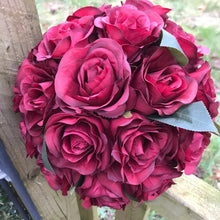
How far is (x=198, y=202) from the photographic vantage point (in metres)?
0.68

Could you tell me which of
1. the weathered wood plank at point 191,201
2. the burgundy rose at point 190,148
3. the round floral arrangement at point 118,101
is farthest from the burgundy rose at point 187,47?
the weathered wood plank at point 191,201

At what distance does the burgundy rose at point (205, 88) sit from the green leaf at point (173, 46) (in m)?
0.04

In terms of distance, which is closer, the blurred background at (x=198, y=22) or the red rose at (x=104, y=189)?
the red rose at (x=104, y=189)

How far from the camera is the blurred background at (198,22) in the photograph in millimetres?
1453

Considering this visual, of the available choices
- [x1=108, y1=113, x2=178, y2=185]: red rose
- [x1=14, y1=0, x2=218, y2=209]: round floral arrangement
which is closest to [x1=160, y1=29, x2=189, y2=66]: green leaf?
[x1=14, y1=0, x2=218, y2=209]: round floral arrangement

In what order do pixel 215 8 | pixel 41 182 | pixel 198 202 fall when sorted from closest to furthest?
pixel 198 202 < pixel 41 182 < pixel 215 8

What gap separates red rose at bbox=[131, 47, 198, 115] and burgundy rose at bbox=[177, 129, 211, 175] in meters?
0.07

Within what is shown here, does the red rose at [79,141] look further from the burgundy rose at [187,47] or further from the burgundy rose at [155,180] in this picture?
the burgundy rose at [187,47]

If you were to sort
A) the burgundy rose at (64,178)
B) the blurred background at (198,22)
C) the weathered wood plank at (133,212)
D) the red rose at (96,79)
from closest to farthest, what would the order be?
the red rose at (96,79) < the burgundy rose at (64,178) < the weathered wood plank at (133,212) < the blurred background at (198,22)

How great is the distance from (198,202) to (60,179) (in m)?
0.39

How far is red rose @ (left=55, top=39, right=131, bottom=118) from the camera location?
0.38m

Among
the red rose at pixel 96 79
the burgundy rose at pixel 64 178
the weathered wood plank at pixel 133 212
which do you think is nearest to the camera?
the red rose at pixel 96 79

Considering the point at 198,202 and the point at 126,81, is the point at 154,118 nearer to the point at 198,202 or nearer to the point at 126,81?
the point at 126,81

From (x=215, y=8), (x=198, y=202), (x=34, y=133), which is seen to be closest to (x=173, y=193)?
(x=198, y=202)
